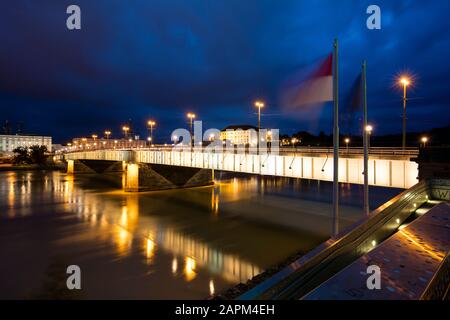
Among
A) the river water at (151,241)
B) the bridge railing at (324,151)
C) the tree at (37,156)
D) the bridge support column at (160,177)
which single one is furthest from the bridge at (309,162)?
the tree at (37,156)

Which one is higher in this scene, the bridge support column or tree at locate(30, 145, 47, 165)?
tree at locate(30, 145, 47, 165)

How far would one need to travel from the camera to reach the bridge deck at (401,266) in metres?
5.14

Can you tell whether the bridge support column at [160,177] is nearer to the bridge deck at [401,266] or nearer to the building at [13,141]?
the bridge deck at [401,266]

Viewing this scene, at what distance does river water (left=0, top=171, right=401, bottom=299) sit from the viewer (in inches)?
515

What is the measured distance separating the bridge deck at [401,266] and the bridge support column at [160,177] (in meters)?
41.8

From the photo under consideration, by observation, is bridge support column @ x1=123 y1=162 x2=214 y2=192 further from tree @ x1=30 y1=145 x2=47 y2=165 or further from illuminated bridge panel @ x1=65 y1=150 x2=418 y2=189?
tree @ x1=30 y1=145 x2=47 y2=165

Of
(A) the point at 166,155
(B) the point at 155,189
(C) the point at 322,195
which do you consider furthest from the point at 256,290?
(B) the point at 155,189

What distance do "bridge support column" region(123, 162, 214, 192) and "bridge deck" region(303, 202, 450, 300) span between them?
4180 centimetres

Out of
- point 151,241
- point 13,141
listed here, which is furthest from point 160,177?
point 13,141

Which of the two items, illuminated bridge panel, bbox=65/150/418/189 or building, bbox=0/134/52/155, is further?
building, bbox=0/134/52/155

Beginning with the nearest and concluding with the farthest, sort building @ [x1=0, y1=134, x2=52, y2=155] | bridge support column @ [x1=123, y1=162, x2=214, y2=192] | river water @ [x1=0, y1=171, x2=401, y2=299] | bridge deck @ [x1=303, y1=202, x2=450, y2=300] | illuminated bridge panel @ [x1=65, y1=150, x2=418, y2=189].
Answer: bridge deck @ [x1=303, y1=202, x2=450, y2=300]
river water @ [x1=0, y1=171, x2=401, y2=299]
illuminated bridge panel @ [x1=65, y1=150, x2=418, y2=189]
bridge support column @ [x1=123, y1=162, x2=214, y2=192]
building @ [x1=0, y1=134, x2=52, y2=155]

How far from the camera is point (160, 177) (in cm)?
4681

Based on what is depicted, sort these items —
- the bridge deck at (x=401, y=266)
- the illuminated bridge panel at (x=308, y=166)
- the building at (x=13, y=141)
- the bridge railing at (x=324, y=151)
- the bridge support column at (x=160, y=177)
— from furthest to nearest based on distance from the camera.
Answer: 1. the building at (x=13, y=141)
2. the bridge support column at (x=160, y=177)
3. the bridge railing at (x=324, y=151)
4. the illuminated bridge panel at (x=308, y=166)
5. the bridge deck at (x=401, y=266)

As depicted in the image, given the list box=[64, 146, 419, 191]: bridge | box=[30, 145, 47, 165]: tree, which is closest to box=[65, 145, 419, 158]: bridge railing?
box=[64, 146, 419, 191]: bridge
